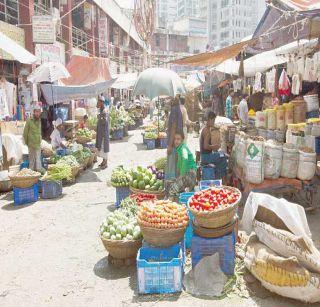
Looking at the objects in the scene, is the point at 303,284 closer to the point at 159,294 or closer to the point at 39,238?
the point at 159,294

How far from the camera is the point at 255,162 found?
23.2 feet

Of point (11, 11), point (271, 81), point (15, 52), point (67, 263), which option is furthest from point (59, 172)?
point (11, 11)

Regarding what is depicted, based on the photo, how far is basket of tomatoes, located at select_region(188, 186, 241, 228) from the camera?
4.83 meters

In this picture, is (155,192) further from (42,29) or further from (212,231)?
(42,29)

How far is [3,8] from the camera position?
50.1ft

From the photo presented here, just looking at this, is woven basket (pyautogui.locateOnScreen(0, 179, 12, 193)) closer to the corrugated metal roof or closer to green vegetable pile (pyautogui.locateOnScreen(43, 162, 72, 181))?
green vegetable pile (pyautogui.locateOnScreen(43, 162, 72, 181))

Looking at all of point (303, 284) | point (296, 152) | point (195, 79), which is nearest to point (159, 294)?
point (303, 284)

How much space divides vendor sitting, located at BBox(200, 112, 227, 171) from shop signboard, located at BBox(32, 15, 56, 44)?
8.05 metres

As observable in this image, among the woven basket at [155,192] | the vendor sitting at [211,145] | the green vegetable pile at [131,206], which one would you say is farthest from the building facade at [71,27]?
the green vegetable pile at [131,206]

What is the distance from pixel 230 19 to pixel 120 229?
109 meters

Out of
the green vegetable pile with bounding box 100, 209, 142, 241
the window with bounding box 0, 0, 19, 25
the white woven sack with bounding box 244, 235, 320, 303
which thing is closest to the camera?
the white woven sack with bounding box 244, 235, 320, 303

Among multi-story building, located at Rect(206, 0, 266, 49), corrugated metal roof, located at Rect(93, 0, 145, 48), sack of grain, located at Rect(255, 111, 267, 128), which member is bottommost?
sack of grain, located at Rect(255, 111, 267, 128)

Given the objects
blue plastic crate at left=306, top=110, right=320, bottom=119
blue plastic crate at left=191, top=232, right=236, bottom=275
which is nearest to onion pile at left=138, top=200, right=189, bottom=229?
blue plastic crate at left=191, top=232, right=236, bottom=275

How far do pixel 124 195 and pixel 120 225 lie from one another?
96.8 inches
